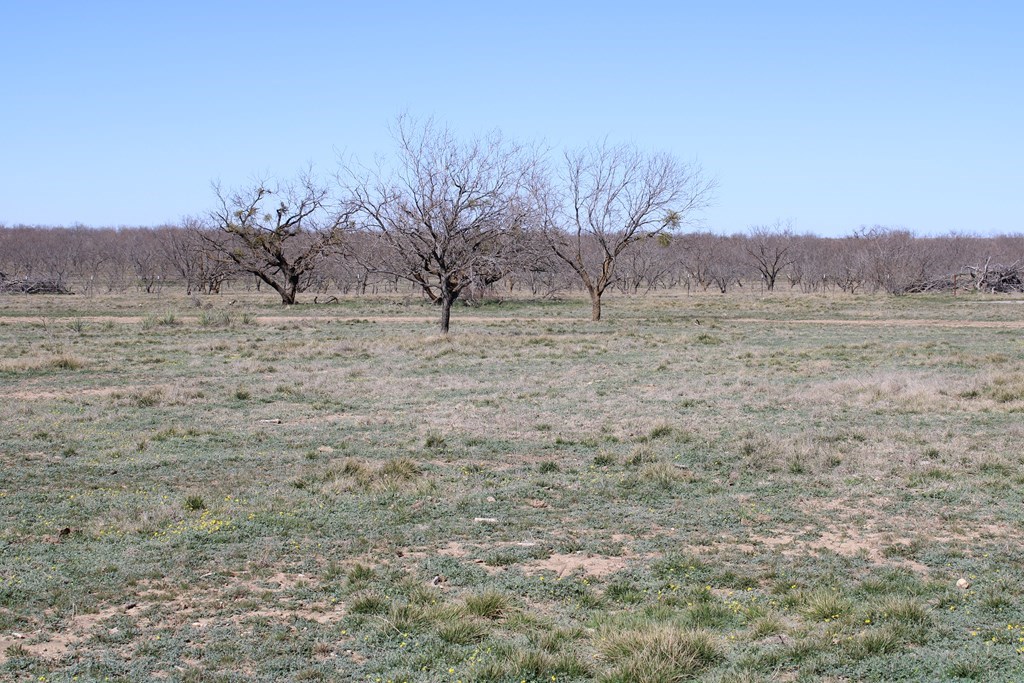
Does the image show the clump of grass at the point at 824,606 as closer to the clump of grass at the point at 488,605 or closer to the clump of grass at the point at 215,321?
the clump of grass at the point at 488,605

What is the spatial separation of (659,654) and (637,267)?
75.3 metres

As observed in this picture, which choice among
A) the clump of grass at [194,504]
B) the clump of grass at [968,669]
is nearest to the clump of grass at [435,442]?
the clump of grass at [194,504]

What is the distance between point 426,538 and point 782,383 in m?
10.9

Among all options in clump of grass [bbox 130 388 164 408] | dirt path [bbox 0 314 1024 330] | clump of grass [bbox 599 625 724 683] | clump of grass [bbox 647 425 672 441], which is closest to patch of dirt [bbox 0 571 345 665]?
clump of grass [bbox 599 625 724 683]

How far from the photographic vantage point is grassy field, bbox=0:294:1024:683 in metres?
5.33

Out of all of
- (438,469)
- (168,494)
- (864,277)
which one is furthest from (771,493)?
(864,277)

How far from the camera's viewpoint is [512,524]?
8.23 metres

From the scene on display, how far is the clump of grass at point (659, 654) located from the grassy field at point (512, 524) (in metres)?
0.02

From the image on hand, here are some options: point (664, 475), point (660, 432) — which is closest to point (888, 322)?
point (660, 432)

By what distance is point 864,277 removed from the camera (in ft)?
235

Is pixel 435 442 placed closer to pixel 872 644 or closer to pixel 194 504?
pixel 194 504

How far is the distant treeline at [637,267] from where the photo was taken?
194 feet

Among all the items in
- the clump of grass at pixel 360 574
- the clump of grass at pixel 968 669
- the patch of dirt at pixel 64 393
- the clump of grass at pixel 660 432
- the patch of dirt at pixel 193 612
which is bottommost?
the patch of dirt at pixel 193 612

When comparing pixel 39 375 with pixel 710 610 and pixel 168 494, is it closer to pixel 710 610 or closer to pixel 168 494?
pixel 168 494
